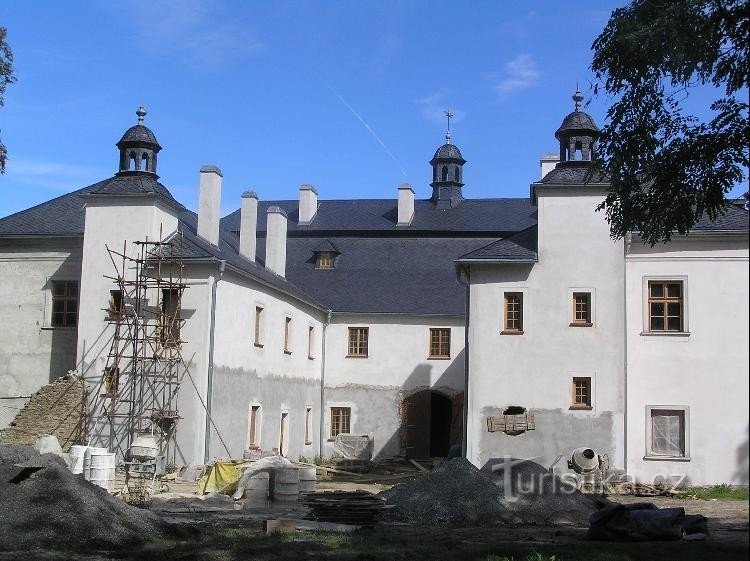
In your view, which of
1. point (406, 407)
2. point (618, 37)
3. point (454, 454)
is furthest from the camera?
point (406, 407)

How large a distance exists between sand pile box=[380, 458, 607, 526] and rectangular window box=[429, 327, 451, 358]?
15744 millimetres

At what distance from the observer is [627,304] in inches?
1001

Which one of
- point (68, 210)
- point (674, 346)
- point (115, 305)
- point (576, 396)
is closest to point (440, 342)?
point (576, 396)

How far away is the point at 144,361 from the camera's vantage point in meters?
25.4

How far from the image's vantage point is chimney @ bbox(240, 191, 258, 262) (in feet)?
105

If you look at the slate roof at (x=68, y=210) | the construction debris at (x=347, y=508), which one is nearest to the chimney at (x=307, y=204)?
the slate roof at (x=68, y=210)

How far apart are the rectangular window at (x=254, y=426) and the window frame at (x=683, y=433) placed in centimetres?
1133

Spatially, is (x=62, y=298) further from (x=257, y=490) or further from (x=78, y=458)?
(x=257, y=490)

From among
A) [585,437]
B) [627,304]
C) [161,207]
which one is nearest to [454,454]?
[585,437]

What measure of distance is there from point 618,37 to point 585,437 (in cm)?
1481

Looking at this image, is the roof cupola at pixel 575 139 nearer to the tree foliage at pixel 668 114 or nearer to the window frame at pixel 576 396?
the window frame at pixel 576 396

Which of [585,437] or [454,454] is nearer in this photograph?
[585,437]

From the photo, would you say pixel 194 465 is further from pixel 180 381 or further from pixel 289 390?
pixel 289 390

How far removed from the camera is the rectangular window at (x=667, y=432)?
961 inches
